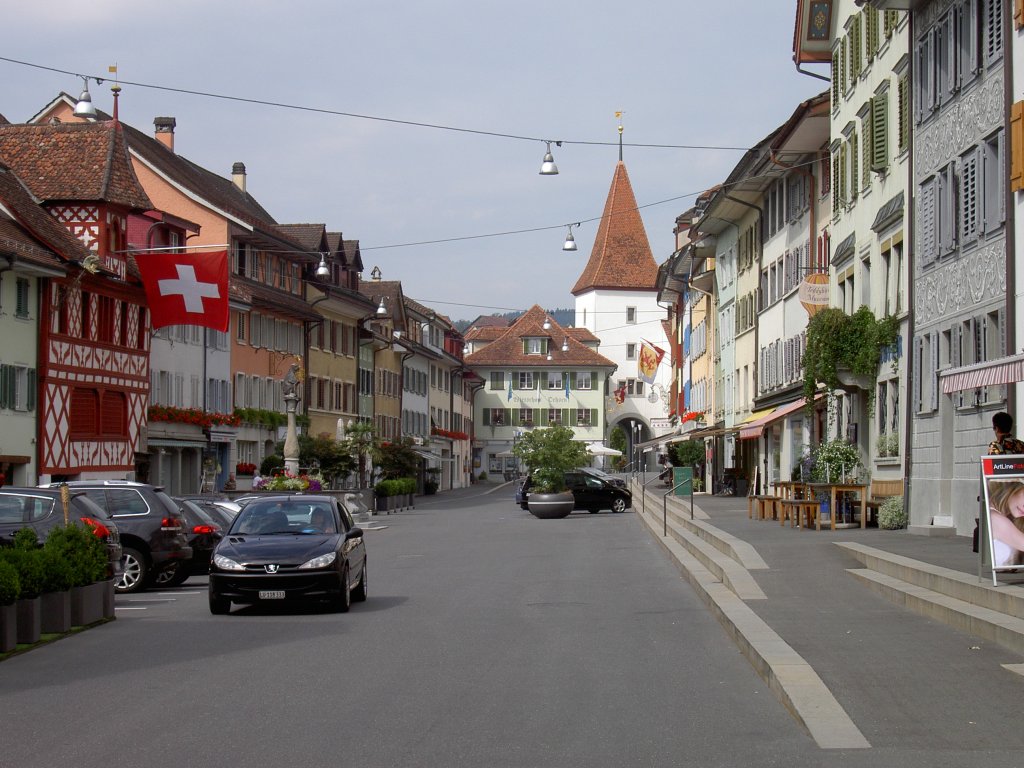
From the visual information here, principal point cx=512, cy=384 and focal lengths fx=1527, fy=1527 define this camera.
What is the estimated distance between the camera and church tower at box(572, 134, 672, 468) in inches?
5344

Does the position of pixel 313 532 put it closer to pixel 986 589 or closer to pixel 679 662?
pixel 679 662

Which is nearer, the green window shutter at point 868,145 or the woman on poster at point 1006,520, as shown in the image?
the woman on poster at point 1006,520

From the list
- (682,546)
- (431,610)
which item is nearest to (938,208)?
(682,546)

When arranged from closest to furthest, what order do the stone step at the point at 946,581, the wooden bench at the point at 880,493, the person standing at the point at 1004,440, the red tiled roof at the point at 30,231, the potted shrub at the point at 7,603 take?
1. the stone step at the point at 946,581
2. the potted shrub at the point at 7,603
3. the person standing at the point at 1004,440
4. the wooden bench at the point at 880,493
5. the red tiled roof at the point at 30,231

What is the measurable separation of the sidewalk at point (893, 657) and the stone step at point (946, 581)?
21 cm

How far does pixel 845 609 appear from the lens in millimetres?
15625

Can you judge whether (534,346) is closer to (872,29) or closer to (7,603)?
(872,29)

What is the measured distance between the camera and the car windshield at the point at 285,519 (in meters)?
18.8

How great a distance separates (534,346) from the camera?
129 m

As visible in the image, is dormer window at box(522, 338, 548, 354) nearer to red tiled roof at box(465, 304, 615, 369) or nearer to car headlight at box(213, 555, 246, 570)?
red tiled roof at box(465, 304, 615, 369)

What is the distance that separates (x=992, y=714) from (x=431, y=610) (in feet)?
30.9

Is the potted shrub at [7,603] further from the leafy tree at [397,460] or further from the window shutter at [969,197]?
the leafy tree at [397,460]

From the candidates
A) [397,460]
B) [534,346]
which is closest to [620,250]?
[534,346]

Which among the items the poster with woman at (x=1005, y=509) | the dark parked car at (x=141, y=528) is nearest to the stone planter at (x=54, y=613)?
the dark parked car at (x=141, y=528)
